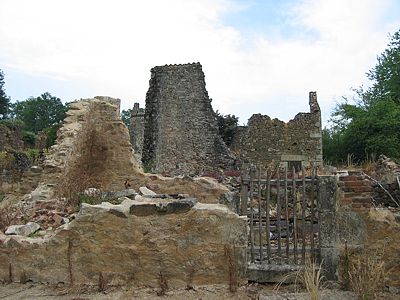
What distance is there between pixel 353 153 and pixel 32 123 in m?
60.4

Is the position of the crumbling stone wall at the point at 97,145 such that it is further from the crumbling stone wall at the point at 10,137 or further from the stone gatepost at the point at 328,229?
the crumbling stone wall at the point at 10,137

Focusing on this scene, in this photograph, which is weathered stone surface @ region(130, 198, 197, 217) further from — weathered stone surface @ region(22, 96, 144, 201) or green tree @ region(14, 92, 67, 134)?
green tree @ region(14, 92, 67, 134)

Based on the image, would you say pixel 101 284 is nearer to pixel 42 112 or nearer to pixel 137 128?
pixel 137 128

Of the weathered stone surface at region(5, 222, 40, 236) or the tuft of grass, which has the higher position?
the weathered stone surface at region(5, 222, 40, 236)

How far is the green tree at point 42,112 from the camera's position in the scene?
7000 cm

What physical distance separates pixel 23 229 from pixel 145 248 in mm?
1798

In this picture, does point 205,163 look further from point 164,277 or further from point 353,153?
point 164,277

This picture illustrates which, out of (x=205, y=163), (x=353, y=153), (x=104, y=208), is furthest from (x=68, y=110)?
(x=353, y=153)

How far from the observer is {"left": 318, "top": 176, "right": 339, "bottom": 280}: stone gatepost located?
17.3 ft

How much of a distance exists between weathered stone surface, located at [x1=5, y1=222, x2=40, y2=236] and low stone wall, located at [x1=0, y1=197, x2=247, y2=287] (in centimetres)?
56

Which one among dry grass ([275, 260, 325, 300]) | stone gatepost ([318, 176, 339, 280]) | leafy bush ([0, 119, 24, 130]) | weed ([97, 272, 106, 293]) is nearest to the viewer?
dry grass ([275, 260, 325, 300])

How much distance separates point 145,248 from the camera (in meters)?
4.99

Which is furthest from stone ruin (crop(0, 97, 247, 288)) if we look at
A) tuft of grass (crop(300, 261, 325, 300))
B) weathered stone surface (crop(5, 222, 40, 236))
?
tuft of grass (crop(300, 261, 325, 300))

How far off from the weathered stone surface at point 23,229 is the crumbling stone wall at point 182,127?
39.1ft
